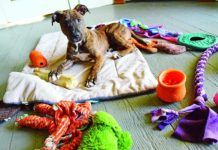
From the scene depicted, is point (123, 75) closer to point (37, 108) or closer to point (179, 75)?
point (179, 75)

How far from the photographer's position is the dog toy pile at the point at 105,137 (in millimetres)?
865

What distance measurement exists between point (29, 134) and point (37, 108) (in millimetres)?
161

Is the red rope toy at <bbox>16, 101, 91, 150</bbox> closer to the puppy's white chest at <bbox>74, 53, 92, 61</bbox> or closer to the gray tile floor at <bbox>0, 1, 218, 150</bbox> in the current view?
the gray tile floor at <bbox>0, 1, 218, 150</bbox>

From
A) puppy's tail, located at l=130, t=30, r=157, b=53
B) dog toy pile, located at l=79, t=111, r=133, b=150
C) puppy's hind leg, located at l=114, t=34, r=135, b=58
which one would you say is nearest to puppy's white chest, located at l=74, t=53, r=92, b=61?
puppy's hind leg, located at l=114, t=34, r=135, b=58

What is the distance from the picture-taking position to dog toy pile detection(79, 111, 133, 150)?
865 mm

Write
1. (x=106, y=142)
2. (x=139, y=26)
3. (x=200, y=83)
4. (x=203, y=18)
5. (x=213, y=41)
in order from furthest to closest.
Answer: (x=203, y=18) → (x=139, y=26) → (x=213, y=41) → (x=200, y=83) → (x=106, y=142)

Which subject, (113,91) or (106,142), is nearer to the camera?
(106,142)

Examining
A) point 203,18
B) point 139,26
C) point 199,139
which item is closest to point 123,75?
point 199,139

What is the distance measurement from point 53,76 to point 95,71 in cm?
28

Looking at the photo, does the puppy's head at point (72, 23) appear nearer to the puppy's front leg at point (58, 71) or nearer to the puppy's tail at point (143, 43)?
the puppy's front leg at point (58, 71)

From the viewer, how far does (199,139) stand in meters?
0.97

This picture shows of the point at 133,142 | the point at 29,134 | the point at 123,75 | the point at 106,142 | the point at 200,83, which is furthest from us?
the point at 123,75

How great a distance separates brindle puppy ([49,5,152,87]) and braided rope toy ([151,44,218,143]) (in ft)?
1.72

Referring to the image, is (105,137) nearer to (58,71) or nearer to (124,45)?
(58,71)
